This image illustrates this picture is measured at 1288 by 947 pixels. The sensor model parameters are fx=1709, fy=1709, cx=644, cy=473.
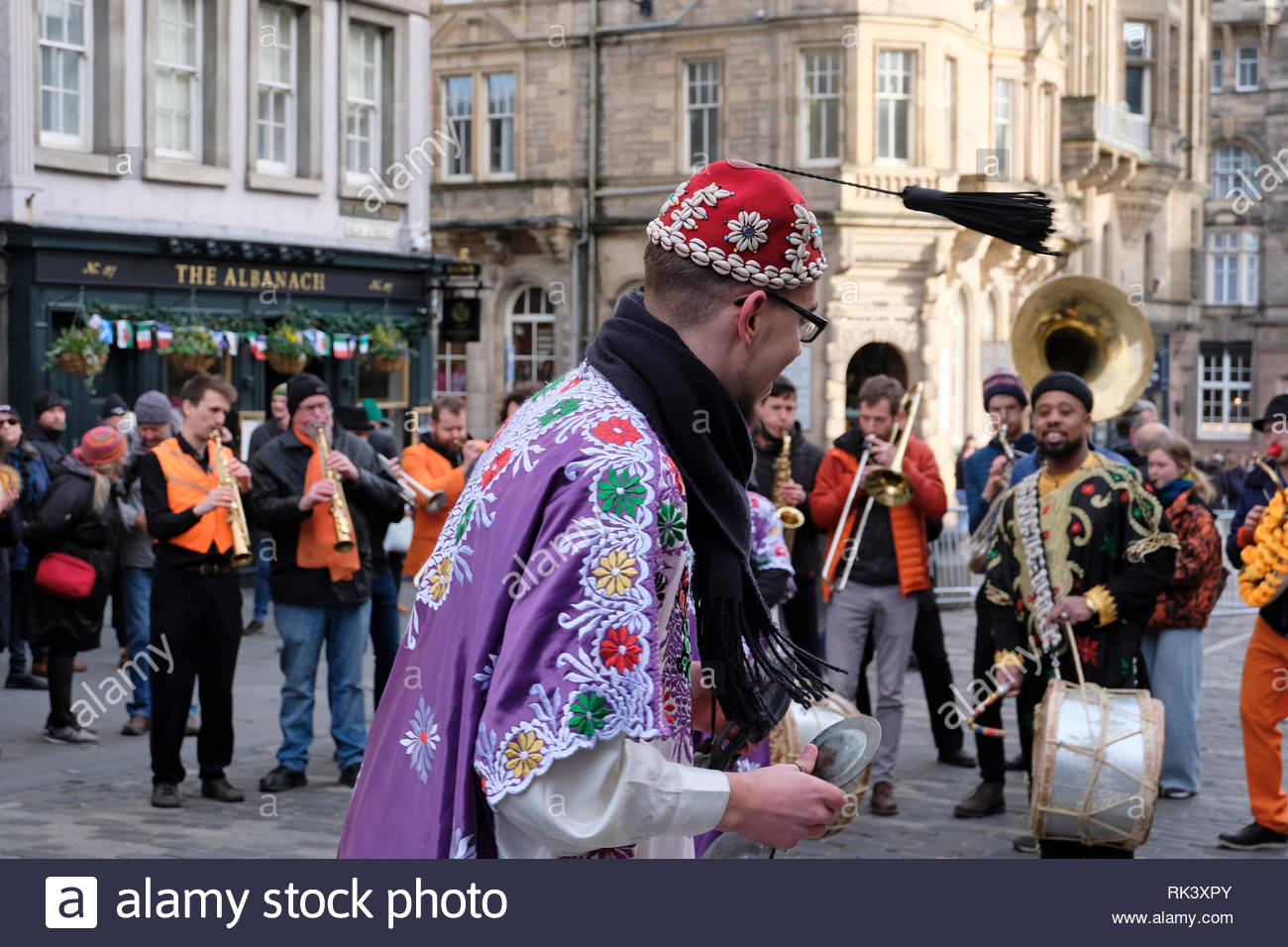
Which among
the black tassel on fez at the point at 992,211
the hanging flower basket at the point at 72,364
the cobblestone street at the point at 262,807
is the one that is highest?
the hanging flower basket at the point at 72,364

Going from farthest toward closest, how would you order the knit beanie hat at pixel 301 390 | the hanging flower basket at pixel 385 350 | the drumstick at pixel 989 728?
the hanging flower basket at pixel 385 350 → the knit beanie hat at pixel 301 390 → the drumstick at pixel 989 728

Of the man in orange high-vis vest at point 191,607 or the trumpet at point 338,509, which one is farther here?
the trumpet at point 338,509

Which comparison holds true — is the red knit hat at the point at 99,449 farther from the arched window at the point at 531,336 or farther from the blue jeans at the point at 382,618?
the arched window at the point at 531,336

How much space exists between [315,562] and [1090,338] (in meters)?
6.62

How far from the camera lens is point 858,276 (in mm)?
31656

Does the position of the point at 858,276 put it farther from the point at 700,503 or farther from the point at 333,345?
the point at 700,503

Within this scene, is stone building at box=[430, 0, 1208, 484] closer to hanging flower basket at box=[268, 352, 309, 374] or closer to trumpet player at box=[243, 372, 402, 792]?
hanging flower basket at box=[268, 352, 309, 374]

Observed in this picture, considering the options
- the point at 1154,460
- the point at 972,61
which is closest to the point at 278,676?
the point at 1154,460

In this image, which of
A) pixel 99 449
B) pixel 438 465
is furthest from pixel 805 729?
pixel 99 449

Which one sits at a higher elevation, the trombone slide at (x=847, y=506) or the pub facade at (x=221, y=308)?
the pub facade at (x=221, y=308)

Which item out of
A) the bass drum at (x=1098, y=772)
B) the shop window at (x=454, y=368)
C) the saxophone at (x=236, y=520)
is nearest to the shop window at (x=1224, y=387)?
the shop window at (x=454, y=368)

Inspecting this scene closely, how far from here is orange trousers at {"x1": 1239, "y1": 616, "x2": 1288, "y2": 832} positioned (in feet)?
26.1

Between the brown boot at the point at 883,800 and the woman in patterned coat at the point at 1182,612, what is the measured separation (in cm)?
170

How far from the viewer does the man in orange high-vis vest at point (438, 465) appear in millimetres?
10133
